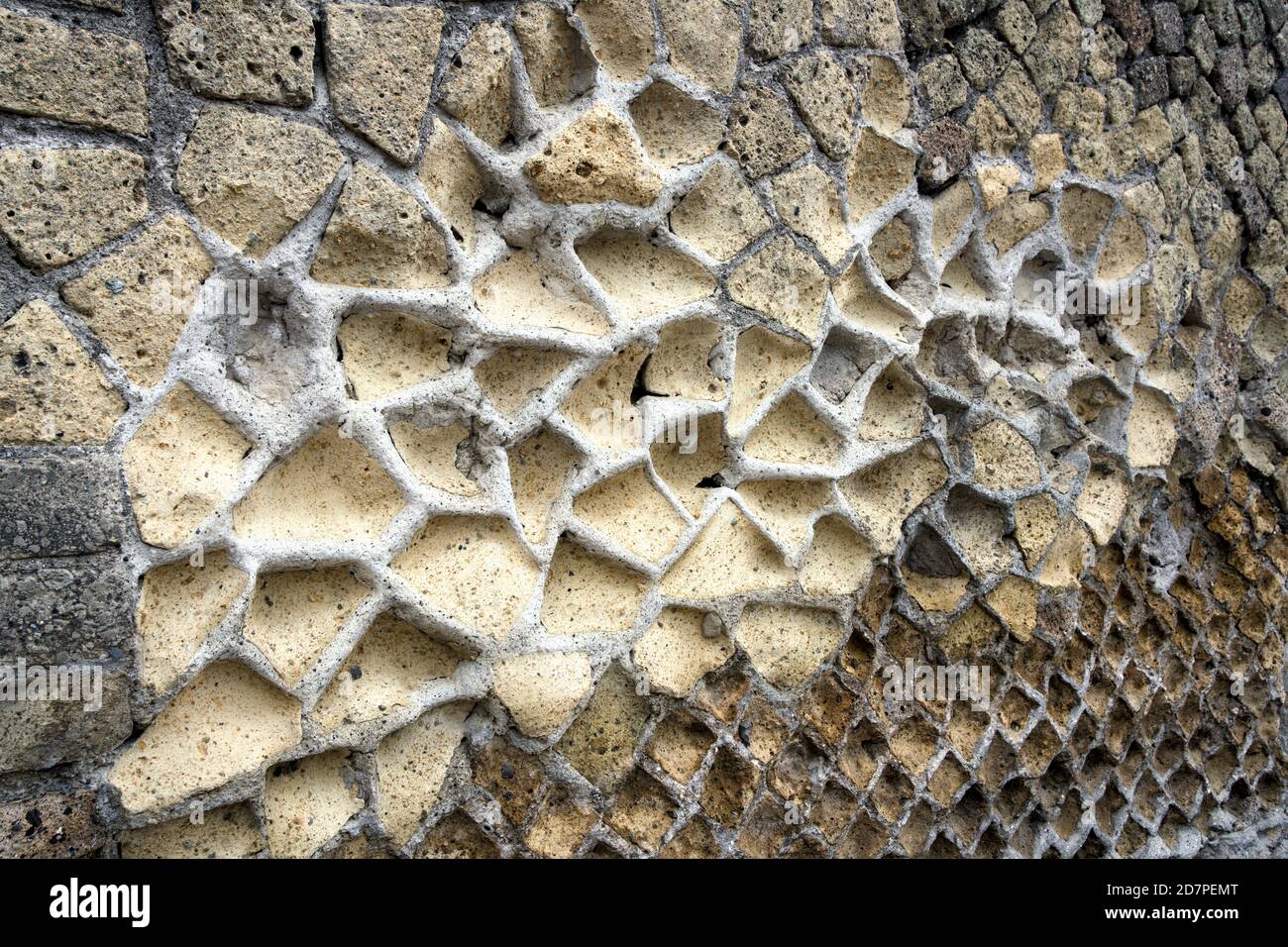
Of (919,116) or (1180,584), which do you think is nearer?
(919,116)

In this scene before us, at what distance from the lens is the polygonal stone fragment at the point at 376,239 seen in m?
1.66

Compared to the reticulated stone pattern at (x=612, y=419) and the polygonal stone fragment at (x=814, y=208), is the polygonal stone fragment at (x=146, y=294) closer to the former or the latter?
the reticulated stone pattern at (x=612, y=419)

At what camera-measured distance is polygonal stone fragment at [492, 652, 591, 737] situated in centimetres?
183

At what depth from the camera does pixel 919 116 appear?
2.35 metres

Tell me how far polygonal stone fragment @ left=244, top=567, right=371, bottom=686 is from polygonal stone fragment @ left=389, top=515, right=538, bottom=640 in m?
0.10

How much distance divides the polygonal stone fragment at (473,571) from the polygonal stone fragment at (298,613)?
0.32ft

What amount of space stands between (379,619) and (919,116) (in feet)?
5.37

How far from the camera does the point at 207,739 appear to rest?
1588mm

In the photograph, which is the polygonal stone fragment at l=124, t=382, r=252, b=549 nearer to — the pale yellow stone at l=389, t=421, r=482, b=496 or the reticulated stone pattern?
the reticulated stone pattern

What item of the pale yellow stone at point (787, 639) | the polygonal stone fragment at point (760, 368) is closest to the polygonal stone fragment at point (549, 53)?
the polygonal stone fragment at point (760, 368)

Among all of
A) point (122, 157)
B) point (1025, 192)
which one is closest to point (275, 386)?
point (122, 157)

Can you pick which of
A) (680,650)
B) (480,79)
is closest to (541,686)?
(680,650)

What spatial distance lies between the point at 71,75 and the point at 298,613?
34.0 inches

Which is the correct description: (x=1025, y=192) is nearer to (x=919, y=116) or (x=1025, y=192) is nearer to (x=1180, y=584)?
(x=919, y=116)
